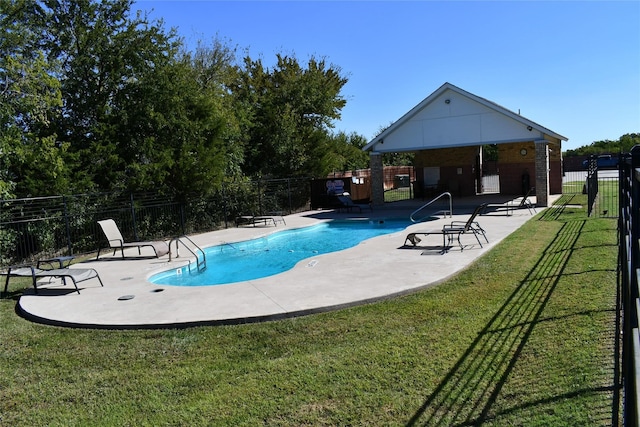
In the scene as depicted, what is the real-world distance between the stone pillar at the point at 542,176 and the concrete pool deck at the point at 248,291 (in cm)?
963

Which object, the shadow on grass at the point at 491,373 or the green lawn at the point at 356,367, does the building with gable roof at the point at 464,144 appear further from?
the shadow on grass at the point at 491,373

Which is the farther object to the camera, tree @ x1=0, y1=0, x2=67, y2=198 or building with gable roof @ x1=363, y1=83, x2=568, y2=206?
building with gable roof @ x1=363, y1=83, x2=568, y2=206

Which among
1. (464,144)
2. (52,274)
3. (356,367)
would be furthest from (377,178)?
(356,367)

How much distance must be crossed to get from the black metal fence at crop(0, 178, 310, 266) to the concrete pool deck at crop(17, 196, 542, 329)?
269 centimetres

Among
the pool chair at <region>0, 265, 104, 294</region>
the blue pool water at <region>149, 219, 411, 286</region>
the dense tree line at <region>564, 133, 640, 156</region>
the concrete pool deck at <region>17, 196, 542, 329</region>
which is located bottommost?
the blue pool water at <region>149, 219, 411, 286</region>

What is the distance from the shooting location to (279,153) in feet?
80.3

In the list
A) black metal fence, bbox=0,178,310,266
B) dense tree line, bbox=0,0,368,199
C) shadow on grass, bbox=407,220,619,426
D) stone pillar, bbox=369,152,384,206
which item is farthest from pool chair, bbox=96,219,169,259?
stone pillar, bbox=369,152,384,206

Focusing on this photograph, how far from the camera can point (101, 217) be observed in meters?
14.9

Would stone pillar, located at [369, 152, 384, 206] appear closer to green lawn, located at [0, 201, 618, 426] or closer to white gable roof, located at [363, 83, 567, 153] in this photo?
white gable roof, located at [363, 83, 567, 153]

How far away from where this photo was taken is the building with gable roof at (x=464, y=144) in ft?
66.2

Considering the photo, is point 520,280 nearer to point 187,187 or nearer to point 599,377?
point 599,377

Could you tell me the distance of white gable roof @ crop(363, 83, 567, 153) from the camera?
20.3 metres

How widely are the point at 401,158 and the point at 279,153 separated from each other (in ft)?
84.5

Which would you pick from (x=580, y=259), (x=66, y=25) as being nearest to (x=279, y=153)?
(x=66, y=25)
